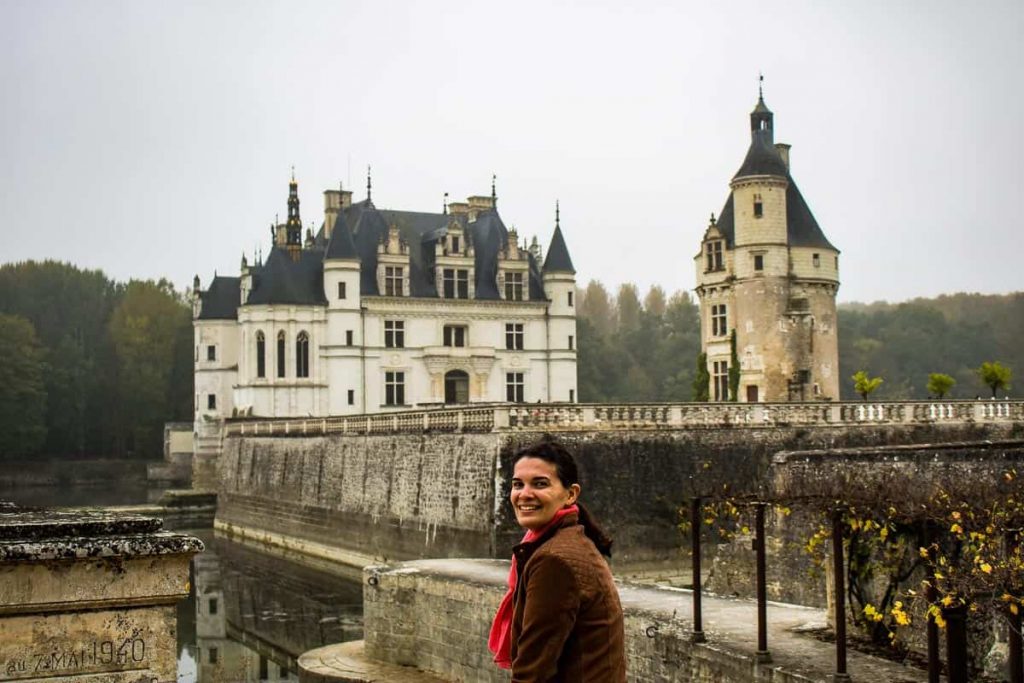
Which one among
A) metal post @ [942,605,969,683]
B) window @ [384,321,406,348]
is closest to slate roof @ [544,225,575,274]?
window @ [384,321,406,348]

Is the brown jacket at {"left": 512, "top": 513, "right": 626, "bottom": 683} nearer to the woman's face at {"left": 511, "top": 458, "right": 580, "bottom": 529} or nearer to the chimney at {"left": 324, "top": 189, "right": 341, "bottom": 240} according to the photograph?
the woman's face at {"left": 511, "top": 458, "right": 580, "bottom": 529}

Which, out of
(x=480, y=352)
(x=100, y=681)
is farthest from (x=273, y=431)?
(x=100, y=681)

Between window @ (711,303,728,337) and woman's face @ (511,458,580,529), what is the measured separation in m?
34.9

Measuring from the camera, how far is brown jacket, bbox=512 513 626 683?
3.56 meters

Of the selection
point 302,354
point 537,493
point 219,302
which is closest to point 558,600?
point 537,493

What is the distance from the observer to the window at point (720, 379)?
3803 centimetres

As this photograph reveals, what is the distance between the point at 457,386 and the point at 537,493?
41294 mm

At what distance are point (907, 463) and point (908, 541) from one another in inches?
89.0

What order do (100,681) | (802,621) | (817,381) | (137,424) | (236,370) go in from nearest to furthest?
(100,681), (802,621), (817,381), (236,370), (137,424)

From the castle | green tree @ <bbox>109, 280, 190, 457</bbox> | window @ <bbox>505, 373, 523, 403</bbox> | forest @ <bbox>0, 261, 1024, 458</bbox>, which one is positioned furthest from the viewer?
green tree @ <bbox>109, 280, 190, 457</bbox>

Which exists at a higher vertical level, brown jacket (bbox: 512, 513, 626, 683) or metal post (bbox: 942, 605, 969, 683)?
brown jacket (bbox: 512, 513, 626, 683)

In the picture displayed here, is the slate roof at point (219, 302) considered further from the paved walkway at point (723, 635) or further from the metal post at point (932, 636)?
the metal post at point (932, 636)

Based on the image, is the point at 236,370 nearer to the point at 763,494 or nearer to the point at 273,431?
the point at 273,431

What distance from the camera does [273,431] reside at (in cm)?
3941
